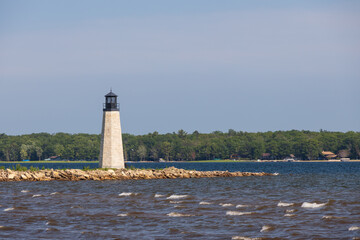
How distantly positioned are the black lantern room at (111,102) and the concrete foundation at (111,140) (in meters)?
0.46

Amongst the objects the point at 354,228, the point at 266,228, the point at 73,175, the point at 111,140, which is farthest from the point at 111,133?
the point at 354,228

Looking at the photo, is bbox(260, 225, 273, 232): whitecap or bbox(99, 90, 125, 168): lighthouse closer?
bbox(260, 225, 273, 232): whitecap

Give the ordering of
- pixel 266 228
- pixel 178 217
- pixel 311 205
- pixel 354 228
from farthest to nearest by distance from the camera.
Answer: pixel 311 205 → pixel 178 217 → pixel 266 228 → pixel 354 228

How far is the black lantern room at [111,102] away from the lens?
2475 inches

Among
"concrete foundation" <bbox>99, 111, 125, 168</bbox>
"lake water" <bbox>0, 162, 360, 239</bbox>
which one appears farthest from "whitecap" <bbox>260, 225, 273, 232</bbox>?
"concrete foundation" <bbox>99, 111, 125, 168</bbox>

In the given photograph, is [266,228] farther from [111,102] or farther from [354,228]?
[111,102]

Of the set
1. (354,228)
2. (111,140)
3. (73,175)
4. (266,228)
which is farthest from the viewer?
(111,140)

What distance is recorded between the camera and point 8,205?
1302 inches

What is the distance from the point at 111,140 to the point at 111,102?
4321mm

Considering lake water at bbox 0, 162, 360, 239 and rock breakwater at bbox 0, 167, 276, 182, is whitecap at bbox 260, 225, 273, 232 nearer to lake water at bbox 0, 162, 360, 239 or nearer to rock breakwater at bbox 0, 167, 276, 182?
lake water at bbox 0, 162, 360, 239

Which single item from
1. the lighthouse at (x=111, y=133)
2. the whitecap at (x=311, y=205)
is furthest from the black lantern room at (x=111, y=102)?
the whitecap at (x=311, y=205)

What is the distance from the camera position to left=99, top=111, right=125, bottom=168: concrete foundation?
62.7 metres

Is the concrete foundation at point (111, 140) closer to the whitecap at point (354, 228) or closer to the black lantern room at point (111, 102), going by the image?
the black lantern room at point (111, 102)

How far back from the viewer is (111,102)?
63.1 meters
